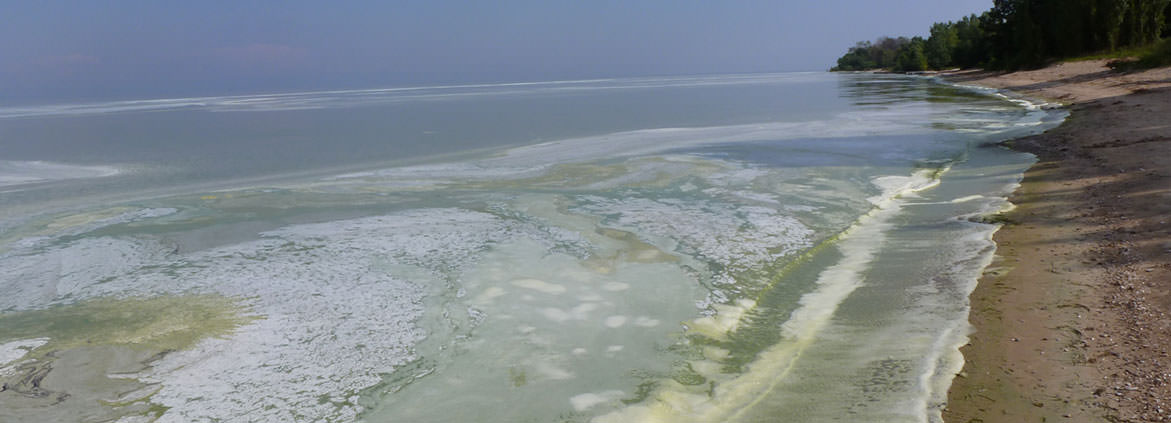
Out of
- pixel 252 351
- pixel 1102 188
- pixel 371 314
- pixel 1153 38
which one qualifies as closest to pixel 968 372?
pixel 371 314

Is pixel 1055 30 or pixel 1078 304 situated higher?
pixel 1055 30

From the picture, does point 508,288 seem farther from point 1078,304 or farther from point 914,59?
point 914,59

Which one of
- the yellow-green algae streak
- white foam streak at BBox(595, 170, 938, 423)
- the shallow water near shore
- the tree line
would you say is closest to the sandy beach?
the shallow water near shore

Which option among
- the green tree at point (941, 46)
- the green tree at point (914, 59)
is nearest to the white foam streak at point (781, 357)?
the green tree at point (941, 46)

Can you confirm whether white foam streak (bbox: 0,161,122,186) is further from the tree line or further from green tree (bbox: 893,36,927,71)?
green tree (bbox: 893,36,927,71)

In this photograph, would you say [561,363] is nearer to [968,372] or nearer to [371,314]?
[371,314]

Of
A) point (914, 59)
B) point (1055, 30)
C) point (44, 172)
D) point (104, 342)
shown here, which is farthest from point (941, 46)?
point (104, 342)
